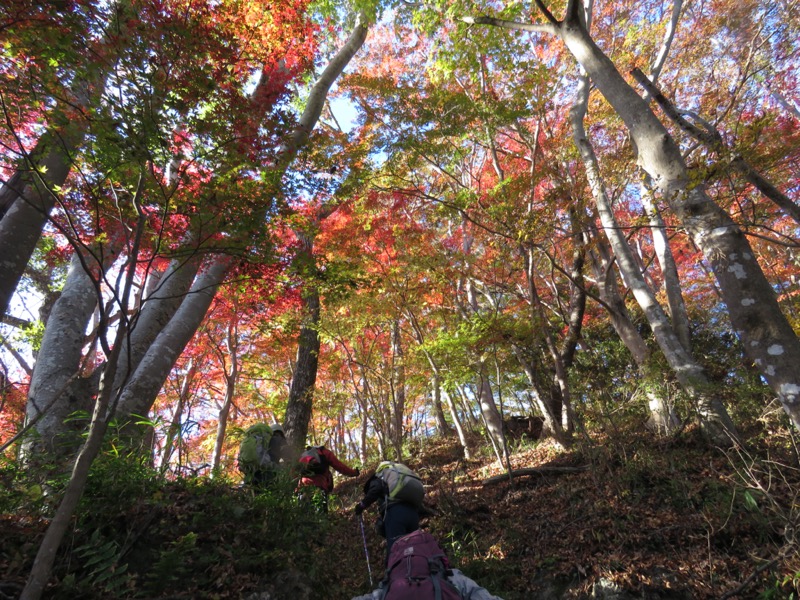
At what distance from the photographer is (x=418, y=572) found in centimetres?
301

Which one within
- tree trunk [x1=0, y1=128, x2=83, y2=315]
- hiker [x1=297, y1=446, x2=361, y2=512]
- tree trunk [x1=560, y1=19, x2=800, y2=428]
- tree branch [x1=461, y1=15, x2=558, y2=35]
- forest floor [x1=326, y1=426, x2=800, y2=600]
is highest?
tree branch [x1=461, y1=15, x2=558, y2=35]

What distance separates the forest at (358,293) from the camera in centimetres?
304

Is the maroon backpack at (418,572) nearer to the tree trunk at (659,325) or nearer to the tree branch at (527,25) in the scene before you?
the tree trunk at (659,325)

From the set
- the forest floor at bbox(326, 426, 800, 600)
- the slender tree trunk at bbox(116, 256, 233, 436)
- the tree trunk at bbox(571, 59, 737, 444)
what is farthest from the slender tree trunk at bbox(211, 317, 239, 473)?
the tree trunk at bbox(571, 59, 737, 444)

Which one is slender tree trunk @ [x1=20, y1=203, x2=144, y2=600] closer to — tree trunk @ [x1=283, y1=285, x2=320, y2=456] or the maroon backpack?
the maroon backpack

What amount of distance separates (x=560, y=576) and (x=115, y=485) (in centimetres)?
455

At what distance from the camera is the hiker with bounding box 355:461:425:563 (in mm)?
4191

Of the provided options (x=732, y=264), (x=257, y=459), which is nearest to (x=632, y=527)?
(x=732, y=264)

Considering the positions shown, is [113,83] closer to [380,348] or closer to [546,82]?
[546,82]

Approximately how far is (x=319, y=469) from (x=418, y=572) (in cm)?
281

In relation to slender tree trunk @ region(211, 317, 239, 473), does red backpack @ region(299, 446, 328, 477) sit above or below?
below

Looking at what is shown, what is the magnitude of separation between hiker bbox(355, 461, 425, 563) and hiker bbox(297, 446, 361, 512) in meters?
0.81

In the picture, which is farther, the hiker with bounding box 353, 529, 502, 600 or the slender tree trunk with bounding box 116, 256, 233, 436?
the slender tree trunk with bounding box 116, 256, 233, 436

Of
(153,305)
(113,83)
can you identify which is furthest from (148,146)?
(153,305)
